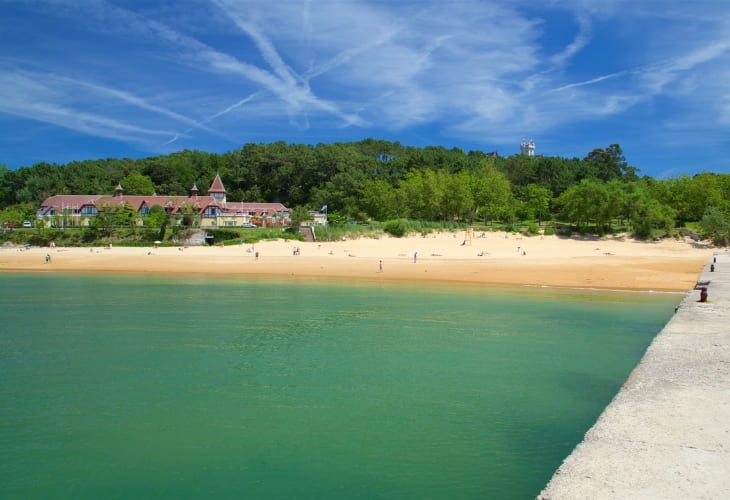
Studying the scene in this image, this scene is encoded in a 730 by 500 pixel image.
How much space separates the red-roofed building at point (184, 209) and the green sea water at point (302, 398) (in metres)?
56.4

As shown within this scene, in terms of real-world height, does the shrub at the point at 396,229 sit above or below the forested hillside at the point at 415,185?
below

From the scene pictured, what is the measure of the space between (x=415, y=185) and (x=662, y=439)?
71.3 m

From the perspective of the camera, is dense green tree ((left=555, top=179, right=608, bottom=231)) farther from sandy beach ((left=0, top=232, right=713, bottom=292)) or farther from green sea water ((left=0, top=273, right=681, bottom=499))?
green sea water ((left=0, top=273, right=681, bottom=499))

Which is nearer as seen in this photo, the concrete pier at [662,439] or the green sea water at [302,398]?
the concrete pier at [662,439]

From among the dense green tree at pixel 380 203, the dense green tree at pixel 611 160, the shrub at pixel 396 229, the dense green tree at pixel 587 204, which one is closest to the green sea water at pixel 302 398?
the shrub at pixel 396 229

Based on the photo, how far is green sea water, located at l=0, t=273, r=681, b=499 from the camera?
25.7ft

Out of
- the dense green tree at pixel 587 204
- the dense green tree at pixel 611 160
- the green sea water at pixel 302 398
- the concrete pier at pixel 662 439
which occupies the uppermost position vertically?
the dense green tree at pixel 611 160

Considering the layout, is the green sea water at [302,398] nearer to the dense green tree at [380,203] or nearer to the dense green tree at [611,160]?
the dense green tree at [380,203]

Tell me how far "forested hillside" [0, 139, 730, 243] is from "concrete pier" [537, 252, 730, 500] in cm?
5327

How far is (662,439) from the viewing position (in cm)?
570

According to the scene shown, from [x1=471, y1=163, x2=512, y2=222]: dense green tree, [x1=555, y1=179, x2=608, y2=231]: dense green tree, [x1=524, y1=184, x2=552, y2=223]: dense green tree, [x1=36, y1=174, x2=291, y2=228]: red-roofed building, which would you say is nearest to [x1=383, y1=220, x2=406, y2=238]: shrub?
[x1=36, y1=174, x2=291, y2=228]: red-roofed building

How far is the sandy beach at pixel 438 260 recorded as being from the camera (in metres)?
34.8

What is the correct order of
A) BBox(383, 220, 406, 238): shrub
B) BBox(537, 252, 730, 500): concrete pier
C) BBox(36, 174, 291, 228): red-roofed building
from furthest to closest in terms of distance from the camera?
BBox(36, 174, 291, 228): red-roofed building < BBox(383, 220, 406, 238): shrub < BBox(537, 252, 730, 500): concrete pier

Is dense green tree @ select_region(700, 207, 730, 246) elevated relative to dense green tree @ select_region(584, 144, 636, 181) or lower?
lower
